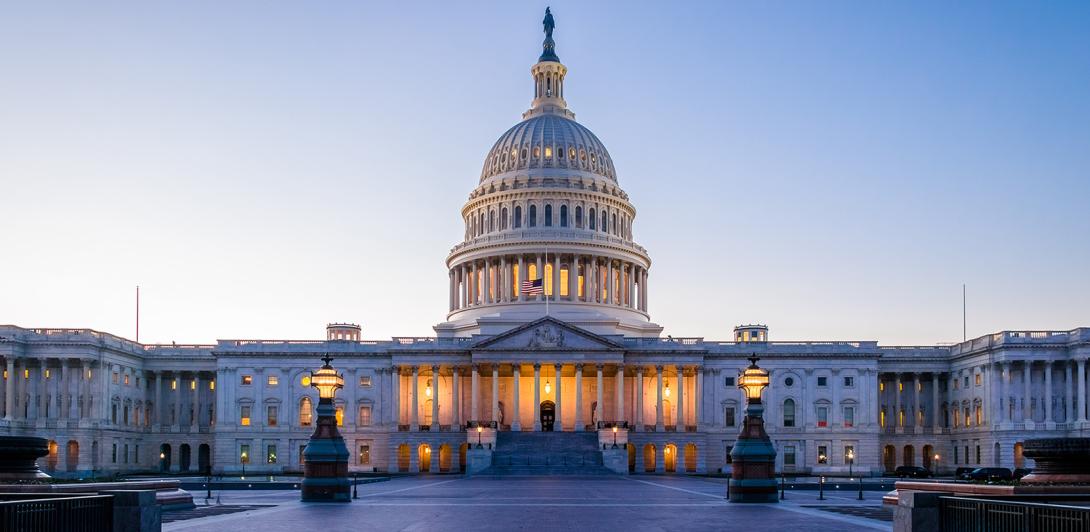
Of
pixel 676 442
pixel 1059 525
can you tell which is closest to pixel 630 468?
pixel 676 442

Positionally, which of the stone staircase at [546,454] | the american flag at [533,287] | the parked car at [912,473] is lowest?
the parked car at [912,473]

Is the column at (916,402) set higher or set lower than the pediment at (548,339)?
lower

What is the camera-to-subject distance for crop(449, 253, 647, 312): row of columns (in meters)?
140

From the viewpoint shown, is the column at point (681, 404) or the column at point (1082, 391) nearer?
the column at point (1082, 391)

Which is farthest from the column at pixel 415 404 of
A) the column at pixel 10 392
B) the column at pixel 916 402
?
the column at pixel 916 402

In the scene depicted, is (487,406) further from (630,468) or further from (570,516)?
(570,516)

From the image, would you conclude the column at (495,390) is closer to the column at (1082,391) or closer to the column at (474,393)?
the column at (474,393)

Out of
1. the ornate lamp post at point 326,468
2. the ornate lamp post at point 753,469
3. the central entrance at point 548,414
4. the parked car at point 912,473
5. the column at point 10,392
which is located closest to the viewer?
the ornate lamp post at point 753,469

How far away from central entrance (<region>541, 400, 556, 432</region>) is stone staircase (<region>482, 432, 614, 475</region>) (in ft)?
46.3

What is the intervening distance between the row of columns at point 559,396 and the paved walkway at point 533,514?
202 feet

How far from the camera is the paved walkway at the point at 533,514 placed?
35781 mm

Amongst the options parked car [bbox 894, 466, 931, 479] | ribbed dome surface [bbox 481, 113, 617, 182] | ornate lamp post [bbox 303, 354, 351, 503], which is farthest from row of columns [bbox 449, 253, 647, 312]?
ornate lamp post [bbox 303, 354, 351, 503]

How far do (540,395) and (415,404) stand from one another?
512 inches

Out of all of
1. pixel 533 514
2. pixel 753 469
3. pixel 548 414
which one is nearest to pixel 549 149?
pixel 548 414
